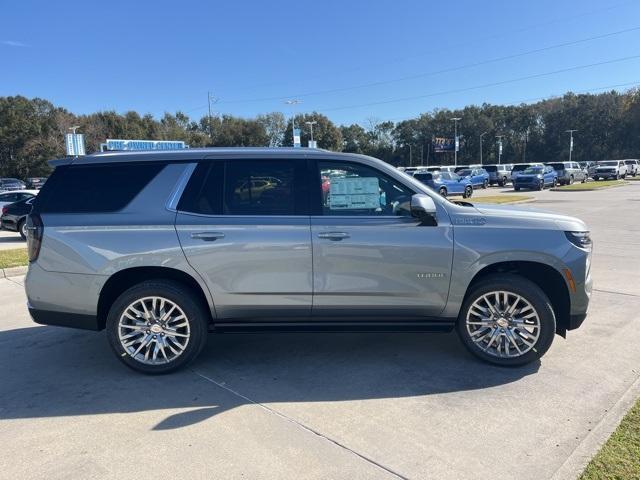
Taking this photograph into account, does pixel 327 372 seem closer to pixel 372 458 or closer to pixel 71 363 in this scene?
pixel 372 458

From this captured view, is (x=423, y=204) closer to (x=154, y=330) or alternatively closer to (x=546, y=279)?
(x=546, y=279)

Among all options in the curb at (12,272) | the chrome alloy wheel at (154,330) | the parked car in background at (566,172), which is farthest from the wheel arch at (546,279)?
the parked car in background at (566,172)

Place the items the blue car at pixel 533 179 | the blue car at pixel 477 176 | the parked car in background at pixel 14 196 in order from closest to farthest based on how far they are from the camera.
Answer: the parked car in background at pixel 14 196 < the blue car at pixel 533 179 < the blue car at pixel 477 176

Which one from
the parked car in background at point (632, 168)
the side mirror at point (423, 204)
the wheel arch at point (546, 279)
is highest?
the parked car in background at point (632, 168)

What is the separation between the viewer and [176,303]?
420 centimetres

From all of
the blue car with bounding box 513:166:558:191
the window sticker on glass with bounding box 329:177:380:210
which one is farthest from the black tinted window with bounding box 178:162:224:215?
the blue car with bounding box 513:166:558:191

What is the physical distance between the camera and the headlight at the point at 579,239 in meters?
4.20

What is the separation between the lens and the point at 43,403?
151 inches

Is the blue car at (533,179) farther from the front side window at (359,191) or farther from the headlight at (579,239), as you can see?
the front side window at (359,191)

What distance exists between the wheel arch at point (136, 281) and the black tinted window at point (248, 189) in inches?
23.7

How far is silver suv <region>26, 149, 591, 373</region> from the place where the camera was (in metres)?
4.11

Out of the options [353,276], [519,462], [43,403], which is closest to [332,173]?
[353,276]

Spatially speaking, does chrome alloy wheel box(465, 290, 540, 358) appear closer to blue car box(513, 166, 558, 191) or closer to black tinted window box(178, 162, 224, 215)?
black tinted window box(178, 162, 224, 215)

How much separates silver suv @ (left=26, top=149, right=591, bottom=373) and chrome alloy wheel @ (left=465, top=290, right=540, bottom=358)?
0.01 m
